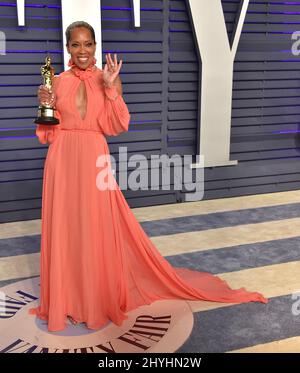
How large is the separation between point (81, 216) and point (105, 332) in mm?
871

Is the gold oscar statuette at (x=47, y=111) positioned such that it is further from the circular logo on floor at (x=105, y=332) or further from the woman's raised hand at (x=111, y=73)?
the circular logo on floor at (x=105, y=332)

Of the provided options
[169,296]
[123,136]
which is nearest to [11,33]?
[123,136]

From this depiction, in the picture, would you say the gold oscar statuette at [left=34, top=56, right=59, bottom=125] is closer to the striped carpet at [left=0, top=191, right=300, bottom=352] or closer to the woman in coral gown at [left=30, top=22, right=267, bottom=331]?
the woman in coral gown at [left=30, top=22, right=267, bottom=331]

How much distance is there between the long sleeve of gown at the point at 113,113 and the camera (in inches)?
129

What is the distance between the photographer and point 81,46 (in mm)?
3270

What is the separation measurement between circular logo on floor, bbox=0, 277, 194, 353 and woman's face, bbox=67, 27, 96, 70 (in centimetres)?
192

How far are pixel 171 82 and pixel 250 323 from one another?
3.82 m

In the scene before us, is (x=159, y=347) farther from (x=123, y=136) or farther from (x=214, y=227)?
(x=123, y=136)

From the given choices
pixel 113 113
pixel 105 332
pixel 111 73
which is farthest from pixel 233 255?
pixel 111 73

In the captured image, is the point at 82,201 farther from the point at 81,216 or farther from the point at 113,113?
the point at 113,113

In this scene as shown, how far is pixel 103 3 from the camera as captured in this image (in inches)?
234

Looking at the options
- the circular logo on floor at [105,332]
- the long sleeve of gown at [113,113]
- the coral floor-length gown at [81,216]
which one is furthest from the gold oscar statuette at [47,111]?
the circular logo on floor at [105,332]

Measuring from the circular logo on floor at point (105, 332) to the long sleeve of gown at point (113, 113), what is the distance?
145 centimetres

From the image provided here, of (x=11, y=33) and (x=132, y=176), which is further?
(x=132, y=176)
